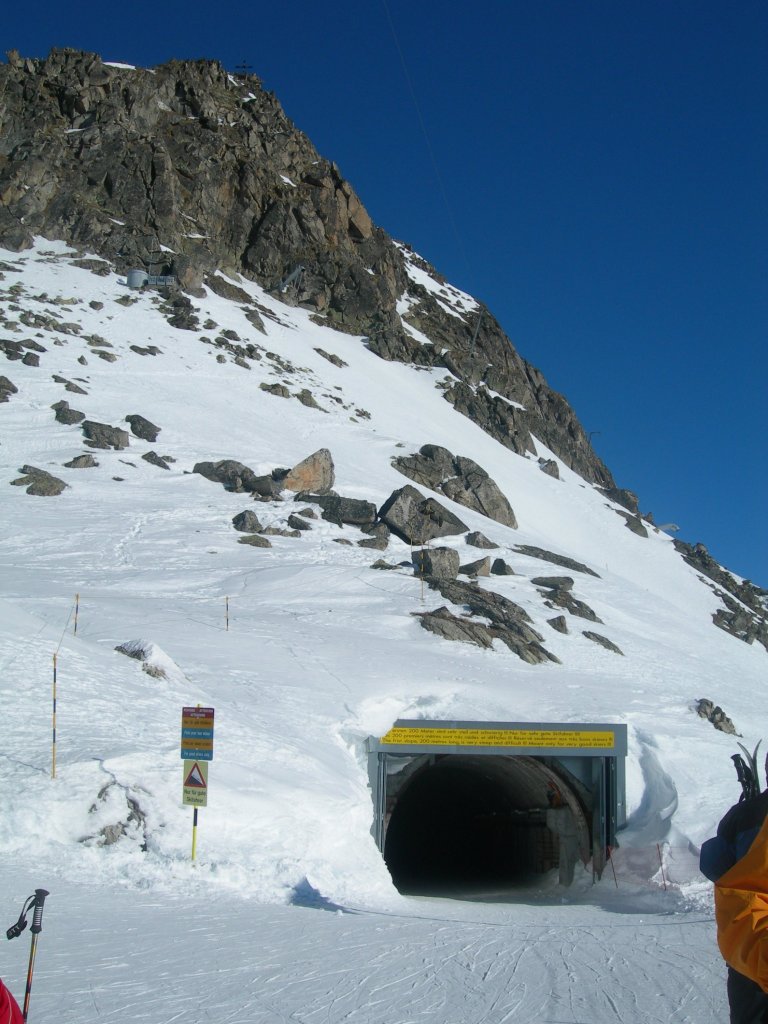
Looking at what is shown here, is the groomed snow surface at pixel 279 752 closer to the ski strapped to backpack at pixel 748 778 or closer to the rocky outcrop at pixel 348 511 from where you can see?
the rocky outcrop at pixel 348 511

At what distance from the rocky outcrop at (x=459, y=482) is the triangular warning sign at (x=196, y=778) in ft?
125

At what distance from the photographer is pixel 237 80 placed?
3952 inches

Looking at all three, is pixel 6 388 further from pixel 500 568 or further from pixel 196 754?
pixel 196 754

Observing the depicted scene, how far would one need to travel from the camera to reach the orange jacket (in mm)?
3016

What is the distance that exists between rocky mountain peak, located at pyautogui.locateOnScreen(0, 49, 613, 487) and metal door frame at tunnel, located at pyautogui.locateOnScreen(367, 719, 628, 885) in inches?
2161

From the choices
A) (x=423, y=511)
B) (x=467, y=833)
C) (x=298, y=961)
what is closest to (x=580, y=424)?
(x=423, y=511)

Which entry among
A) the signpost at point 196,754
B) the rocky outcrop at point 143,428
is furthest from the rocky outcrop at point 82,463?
the signpost at point 196,754

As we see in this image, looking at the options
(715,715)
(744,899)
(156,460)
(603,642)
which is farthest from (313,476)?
(744,899)

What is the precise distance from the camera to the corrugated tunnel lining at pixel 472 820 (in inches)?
810

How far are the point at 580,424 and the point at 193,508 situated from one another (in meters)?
68.3

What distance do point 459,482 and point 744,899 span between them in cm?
4797

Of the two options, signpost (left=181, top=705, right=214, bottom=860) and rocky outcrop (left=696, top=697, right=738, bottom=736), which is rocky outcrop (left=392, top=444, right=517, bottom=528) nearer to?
rocky outcrop (left=696, top=697, right=738, bottom=736)

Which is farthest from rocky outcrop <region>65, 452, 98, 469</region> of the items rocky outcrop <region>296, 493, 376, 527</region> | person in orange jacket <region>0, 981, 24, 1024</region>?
person in orange jacket <region>0, 981, 24, 1024</region>

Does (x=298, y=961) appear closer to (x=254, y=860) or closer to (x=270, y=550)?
(x=254, y=860)
